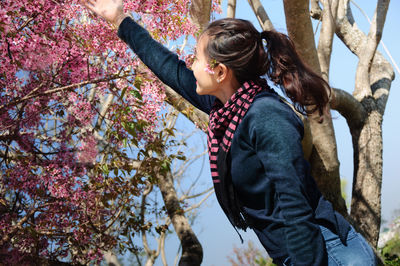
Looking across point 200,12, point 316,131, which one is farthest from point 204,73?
point 316,131

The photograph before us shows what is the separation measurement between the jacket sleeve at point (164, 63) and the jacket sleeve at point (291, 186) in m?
0.66

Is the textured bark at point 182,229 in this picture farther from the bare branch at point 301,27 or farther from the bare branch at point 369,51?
the bare branch at point 369,51

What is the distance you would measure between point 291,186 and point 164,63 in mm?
936

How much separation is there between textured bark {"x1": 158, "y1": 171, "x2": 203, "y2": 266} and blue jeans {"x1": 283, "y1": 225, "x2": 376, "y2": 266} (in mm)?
2693

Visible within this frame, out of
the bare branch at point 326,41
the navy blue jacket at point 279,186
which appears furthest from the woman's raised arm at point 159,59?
the bare branch at point 326,41

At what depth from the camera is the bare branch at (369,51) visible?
497 centimetres

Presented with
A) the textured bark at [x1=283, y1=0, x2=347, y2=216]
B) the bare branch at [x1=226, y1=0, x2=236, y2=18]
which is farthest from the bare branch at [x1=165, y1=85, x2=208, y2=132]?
the bare branch at [x1=226, y1=0, x2=236, y2=18]

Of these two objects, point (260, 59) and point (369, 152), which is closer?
point (260, 59)

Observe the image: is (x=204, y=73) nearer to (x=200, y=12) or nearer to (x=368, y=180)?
(x=200, y=12)

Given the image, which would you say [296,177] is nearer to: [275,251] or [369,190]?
[275,251]

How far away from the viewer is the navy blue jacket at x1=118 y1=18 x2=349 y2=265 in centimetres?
120

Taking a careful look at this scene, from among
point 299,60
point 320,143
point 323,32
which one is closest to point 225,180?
point 299,60

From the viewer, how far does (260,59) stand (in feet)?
4.99

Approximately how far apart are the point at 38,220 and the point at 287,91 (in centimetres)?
239
